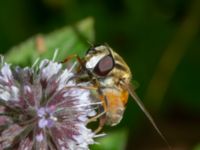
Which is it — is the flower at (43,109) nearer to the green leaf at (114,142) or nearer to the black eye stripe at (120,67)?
the black eye stripe at (120,67)

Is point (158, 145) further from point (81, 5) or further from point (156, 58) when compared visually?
point (81, 5)

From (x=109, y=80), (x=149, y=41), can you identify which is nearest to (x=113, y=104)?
(x=109, y=80)

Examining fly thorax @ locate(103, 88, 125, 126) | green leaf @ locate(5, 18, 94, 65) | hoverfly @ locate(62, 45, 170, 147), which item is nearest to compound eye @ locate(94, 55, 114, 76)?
hoverfly @ locate(62, 45, 170, 147)

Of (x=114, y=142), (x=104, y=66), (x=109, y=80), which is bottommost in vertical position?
(x=114, y=142)

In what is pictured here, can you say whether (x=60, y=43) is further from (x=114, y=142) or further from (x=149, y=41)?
(x=149, y=41)

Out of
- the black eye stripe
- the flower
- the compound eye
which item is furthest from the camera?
the black eye stripe

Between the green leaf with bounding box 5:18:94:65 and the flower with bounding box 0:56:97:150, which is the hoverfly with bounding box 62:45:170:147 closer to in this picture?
the flower with bounding box 0:56:97:150

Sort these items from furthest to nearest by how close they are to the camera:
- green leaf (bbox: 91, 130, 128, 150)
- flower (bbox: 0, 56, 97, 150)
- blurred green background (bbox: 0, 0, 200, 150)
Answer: blurred green background (bbox: 0, 0, 200, 150) < green leaf (bbox: 91, 130, 128, 150) < flower (bbox: 0, 56, 97, 150)
